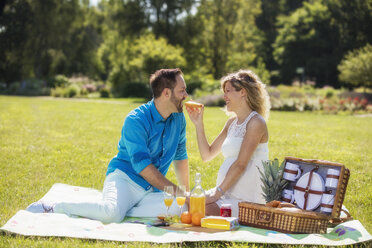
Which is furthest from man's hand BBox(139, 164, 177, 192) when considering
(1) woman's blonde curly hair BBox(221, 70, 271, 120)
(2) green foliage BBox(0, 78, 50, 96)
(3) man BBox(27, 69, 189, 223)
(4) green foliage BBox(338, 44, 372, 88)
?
(2) green foliage BBox(0, 78, 50, 96)

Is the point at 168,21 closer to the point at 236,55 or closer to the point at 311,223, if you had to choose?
the point at 236,55

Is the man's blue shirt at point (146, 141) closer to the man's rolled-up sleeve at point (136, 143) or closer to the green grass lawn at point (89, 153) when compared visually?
the man's rolled-up sleeve at point (136, 143)

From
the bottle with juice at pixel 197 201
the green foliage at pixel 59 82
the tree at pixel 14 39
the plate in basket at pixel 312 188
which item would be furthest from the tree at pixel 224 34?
the bottle with juice at pixel 197 201

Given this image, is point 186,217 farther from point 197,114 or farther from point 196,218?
point 197,114

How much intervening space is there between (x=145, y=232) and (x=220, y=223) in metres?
0.74

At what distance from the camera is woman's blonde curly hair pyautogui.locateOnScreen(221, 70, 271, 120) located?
4832 millimetres

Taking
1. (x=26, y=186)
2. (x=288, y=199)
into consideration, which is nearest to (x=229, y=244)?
(x=288, y=199)

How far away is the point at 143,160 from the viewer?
446cm

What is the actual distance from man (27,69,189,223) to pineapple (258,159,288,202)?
1.07 metres

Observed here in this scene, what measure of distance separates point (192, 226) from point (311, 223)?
118 cm

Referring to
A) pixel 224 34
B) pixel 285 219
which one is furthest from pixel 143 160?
pixel 224 34

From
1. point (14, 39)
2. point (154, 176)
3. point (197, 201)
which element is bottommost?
point (197, 201)

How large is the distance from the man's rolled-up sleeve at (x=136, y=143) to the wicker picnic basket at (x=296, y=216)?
3.77ft

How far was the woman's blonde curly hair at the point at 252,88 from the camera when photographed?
15.9 feet
